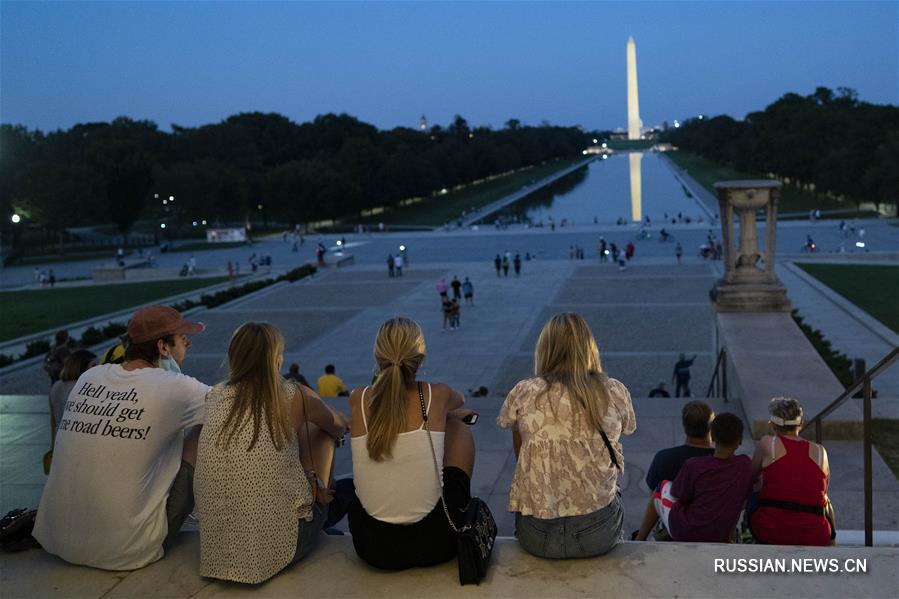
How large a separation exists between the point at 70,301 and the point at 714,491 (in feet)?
116

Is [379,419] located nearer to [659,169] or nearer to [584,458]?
[584,458]

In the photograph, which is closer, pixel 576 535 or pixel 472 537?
pixel 472 537

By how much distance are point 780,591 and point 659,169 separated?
162 m

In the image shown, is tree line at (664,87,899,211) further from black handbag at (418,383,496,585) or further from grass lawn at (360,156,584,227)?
black handbag at (418,383,496,585)

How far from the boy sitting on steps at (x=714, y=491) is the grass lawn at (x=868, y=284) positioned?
18869 mm

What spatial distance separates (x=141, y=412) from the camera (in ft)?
13.6

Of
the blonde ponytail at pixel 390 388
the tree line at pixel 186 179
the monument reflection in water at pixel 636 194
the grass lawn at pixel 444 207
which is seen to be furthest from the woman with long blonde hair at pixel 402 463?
the grass lawn at pixel 444 207

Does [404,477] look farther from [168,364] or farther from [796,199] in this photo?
[796,199]

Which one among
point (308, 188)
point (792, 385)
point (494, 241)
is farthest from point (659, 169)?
point (792, 385)

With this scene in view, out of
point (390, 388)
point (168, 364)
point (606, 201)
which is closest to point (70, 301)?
point (168, 364)

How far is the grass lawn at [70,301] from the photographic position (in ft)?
98.1

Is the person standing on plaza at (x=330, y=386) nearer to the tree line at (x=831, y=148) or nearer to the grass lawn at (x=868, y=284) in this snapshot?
the grass lawn at (x=868, y=284)

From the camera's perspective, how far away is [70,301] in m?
36.4

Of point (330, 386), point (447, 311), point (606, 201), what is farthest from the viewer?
point (606, 201)
